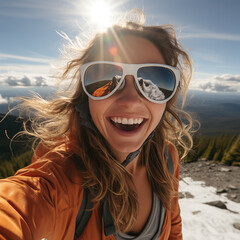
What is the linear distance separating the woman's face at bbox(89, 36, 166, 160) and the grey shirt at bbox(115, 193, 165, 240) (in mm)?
680

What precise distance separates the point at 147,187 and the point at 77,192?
2.92 feet

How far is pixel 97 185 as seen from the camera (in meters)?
1.31

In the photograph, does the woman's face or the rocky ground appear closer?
the woman's face

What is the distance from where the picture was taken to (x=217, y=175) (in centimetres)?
776

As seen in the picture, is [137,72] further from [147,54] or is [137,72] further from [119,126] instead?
[119,126]

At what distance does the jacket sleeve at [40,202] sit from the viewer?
0.79m

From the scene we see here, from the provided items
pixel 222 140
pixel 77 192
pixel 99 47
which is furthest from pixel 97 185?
pixel 222 140

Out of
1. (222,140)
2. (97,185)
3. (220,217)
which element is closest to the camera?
(97,185)

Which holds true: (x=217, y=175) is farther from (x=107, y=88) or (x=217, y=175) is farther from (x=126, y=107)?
(x=107, y=88)

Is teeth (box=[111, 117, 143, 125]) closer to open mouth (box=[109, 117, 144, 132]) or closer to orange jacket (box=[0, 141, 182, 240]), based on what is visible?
open mouth (box=[109, 117, 144, 132])

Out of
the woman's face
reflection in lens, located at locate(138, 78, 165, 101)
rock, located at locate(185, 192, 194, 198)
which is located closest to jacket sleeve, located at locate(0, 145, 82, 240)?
the woman's face

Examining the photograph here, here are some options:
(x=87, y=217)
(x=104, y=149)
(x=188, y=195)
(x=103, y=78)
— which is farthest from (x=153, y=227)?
(x=188, y=195)

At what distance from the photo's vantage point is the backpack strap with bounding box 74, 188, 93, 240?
3.81 ft

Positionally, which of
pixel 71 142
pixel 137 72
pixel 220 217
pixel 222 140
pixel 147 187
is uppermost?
pixel 137 72
